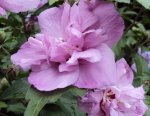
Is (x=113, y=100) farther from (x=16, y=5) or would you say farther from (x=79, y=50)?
(x=16, y=5)

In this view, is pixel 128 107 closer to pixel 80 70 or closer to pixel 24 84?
pixel 80 70

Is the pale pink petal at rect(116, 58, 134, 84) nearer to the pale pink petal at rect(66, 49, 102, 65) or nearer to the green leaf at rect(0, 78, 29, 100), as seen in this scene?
the pale pink petal at rect(66, 49, 102, 65)

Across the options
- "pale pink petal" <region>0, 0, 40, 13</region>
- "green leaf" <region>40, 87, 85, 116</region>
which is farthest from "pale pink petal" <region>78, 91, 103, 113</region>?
"pale pink petal" <region>0, 0, 40, 13</region>

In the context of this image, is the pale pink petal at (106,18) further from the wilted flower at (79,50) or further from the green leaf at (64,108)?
the green leaf at (64,108)

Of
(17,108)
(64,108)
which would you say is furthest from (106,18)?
(17,108)

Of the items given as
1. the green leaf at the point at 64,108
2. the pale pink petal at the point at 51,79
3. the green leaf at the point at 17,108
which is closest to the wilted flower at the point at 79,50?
the pale pink petal at the point at 51,79

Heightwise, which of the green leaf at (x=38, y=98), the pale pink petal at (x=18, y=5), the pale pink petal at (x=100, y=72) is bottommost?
the green leaf at (x=38, y=98)

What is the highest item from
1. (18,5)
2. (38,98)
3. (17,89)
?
(18,5)

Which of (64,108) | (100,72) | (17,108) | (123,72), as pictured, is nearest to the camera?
(100,72)
